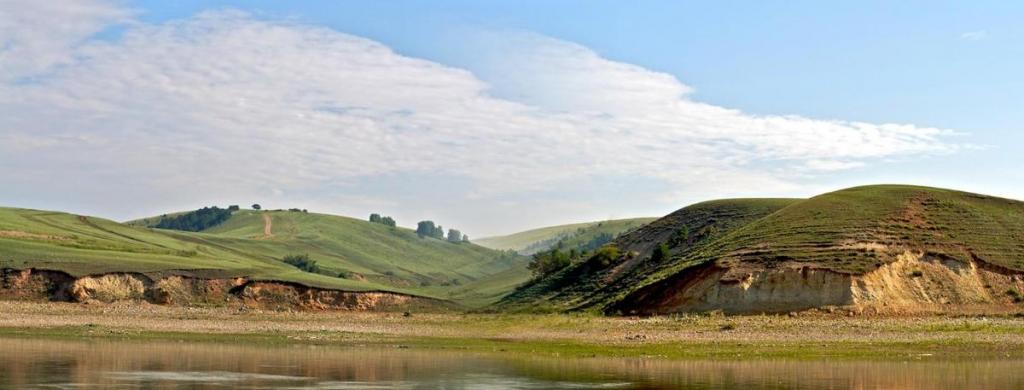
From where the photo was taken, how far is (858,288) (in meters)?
76.0

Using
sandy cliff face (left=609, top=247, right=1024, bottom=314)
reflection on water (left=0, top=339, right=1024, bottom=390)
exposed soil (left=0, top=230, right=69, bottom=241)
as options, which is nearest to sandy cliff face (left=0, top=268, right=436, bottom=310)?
exposed soil (left=0, top=230, right=69, bottom=241)

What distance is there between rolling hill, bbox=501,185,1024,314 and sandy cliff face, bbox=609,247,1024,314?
7 cm

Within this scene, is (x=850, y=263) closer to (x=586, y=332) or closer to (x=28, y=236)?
(x=586, y=332)

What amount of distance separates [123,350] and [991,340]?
1695 inches

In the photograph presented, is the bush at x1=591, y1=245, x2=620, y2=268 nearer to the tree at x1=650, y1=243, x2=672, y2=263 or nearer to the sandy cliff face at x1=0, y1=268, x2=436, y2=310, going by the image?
the tree at x1=650, y1=243, x2=672, y2=263

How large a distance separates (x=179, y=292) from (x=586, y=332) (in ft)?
145

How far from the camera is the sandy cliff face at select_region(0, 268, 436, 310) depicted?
94.8 meters

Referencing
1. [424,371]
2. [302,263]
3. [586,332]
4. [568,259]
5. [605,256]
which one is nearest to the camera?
[424,371]

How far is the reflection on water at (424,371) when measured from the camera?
36.8 metres

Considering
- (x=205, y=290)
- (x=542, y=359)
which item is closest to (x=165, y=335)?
(x=542, y=359)

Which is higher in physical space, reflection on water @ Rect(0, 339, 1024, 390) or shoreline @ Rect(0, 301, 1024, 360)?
shoreline @ Rect(0, 301, 1024, 360)

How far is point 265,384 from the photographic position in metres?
36.0

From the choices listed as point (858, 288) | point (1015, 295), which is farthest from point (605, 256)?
point (1015, 295)

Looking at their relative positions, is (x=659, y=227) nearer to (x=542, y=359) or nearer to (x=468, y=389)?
(x=542, y=359)
